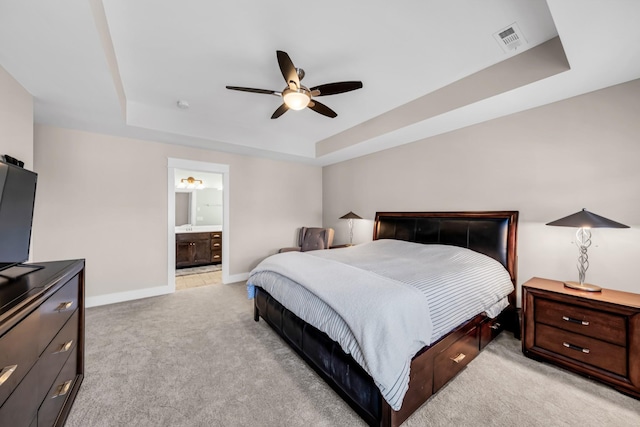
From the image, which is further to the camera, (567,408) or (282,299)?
(282,299)

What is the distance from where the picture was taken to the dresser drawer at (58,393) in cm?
126

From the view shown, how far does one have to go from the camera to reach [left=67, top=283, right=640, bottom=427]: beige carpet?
63.4 inches

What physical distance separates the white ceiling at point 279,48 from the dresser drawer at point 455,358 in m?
2.29

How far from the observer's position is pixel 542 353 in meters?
2.18

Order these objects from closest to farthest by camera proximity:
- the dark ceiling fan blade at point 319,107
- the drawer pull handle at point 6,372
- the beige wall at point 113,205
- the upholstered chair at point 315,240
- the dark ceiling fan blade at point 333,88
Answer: the drawer pull handle at point 6,372 < the dark ceiling fan blade at point 333,88 < the dark ceiling fan blade at point 319,107 < the beige wall at point 113,205 < the upholstered chair at point 315,240

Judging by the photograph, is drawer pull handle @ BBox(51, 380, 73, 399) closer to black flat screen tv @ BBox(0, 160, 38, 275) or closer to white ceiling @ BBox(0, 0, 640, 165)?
black flat screen tv @ BBox(0, 160, 38, 275)

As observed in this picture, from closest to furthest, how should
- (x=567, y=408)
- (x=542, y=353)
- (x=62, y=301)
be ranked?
(x=62, y=301) < (x=567, y=408) < (x=542, y=353)

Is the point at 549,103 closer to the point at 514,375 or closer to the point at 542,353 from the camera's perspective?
the point at 542,353

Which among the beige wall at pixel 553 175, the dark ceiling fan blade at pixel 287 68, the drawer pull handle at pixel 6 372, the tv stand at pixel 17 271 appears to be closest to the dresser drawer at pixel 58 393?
the drawer pull handle at pixel 6 372

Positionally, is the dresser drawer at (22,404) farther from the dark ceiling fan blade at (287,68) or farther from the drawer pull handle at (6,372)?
the dark ceiling fan blade at (287,68)

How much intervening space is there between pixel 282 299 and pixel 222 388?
30.7 inches

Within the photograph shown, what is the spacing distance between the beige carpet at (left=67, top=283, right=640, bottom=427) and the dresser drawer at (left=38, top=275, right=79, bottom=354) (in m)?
0.67

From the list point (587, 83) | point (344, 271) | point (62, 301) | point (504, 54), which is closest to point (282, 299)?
point (344, 271)

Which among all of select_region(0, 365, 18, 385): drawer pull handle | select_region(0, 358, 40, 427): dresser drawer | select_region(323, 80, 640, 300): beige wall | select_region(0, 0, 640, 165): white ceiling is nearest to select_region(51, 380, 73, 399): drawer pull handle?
select_region(0, 358, 40, 427): dresser drawer
